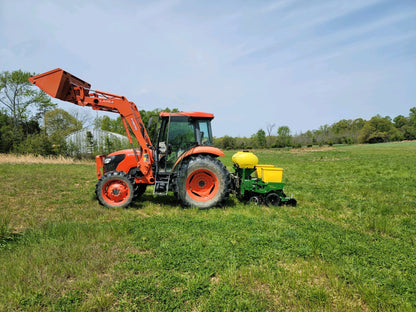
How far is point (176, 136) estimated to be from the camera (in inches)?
250

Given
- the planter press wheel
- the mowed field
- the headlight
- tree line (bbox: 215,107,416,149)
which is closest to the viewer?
the mowed field

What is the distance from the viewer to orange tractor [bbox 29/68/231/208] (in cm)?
595

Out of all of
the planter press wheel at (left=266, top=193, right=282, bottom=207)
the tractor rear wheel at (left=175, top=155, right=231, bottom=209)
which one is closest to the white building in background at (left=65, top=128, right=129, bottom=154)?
the tractor rear wheel at (left=175, top=155, right=231, bottom=209)

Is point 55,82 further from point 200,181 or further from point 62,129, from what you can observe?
point 62,129

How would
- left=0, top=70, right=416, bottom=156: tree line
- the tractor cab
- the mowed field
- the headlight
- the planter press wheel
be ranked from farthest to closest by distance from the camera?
left=0, top=70, right=416, bottom=156: tree line
the headlight
the tractor cab
the planter press wheel
the mowed field

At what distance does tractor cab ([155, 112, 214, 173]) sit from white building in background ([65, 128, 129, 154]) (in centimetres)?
1892

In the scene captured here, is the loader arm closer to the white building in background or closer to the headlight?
the headlight

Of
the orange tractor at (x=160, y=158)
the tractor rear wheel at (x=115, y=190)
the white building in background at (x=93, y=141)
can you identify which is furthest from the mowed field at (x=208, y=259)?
the white building in background at (x=93, y=141)

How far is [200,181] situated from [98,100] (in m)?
3.50

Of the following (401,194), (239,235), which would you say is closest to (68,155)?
(239,235)

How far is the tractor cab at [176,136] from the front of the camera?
6.30 metres

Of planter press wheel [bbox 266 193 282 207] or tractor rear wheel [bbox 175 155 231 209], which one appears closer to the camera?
tractor rear wheel [bbox 175 155 231 209]

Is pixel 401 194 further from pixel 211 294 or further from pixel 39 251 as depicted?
pixel 39 251

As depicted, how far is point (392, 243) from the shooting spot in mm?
3844
